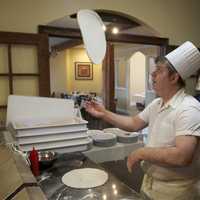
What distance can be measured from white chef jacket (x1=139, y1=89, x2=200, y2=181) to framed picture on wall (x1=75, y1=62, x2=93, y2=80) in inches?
280

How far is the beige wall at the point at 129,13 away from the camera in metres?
2.13

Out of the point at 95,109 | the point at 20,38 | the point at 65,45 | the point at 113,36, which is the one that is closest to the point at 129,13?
the point at 113,36

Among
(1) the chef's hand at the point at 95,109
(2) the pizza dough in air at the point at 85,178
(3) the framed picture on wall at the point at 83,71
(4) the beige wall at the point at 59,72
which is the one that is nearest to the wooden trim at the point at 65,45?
(4) the beige wall at the point at 59,72

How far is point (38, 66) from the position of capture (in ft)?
7.38

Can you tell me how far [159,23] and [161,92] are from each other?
1.79m

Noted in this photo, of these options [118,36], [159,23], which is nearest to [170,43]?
[159,23]

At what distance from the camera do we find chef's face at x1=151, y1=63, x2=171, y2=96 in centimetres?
120

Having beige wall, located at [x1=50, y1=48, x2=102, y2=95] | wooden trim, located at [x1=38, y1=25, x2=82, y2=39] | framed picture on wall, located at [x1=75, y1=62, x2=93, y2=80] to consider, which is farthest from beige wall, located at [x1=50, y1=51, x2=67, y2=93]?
wooden trim, located at [x1=38, y1=25, x2=82, y2=39]

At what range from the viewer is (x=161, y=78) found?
1205 millimetres

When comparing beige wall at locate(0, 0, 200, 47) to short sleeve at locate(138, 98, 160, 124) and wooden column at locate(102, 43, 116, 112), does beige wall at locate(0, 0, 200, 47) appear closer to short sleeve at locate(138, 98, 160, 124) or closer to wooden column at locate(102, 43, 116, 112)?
short sleeve at locate(138, 98, 160, 124)

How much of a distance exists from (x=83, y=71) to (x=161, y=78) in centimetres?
720

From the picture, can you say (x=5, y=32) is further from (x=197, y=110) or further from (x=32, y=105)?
(x=197, y=110)

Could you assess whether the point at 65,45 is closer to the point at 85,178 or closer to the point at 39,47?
the point at 39,47

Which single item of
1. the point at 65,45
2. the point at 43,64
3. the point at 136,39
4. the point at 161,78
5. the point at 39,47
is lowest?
the point at 161,78
